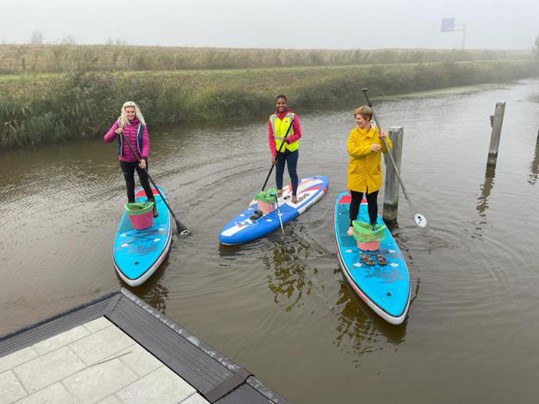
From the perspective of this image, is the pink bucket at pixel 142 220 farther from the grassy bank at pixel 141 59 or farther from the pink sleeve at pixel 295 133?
the grassy bank at pixel 141 59

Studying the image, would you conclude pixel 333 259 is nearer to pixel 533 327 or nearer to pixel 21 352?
pixel 533 327

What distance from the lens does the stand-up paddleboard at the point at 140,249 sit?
20.4 ft

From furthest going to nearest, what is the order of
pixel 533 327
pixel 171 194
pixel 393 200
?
pixel 171 194 < pixel 393 200 < pixel 533 327

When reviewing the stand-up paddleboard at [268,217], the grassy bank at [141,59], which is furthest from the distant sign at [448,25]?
the stand-up paddleboard at [268,217]

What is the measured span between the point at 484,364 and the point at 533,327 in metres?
1.10

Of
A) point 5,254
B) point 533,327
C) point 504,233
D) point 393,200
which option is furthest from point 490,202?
point 5,254

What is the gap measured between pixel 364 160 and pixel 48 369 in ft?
15.4

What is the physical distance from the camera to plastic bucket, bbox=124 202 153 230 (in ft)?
23.7

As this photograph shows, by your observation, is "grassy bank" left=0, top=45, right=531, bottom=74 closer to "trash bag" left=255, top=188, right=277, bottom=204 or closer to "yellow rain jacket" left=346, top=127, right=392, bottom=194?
"trash bag" left=255, top=188, right=277, bottom=204

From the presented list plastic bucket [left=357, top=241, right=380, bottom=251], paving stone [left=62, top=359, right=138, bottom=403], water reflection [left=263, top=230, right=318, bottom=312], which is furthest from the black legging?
paving stone [left=62, top=359, right=138, bottom=403]

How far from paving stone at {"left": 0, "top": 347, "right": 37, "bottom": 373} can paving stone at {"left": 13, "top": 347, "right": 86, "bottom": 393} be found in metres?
0.07

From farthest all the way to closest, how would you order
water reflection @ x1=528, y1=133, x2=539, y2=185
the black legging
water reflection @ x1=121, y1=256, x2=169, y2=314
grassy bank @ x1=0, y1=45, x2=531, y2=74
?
grassy bank @ x1=0, y1=45, x2=531, y2=74 < water reflection @ x1=528, y1=133, x2=539, y2=185 < the black legging < water reflection @ x1=121, y1=256, x2=169, y2=314

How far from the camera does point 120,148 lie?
7.36 meters

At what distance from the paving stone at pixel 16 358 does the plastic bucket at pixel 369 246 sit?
14.5 ft
